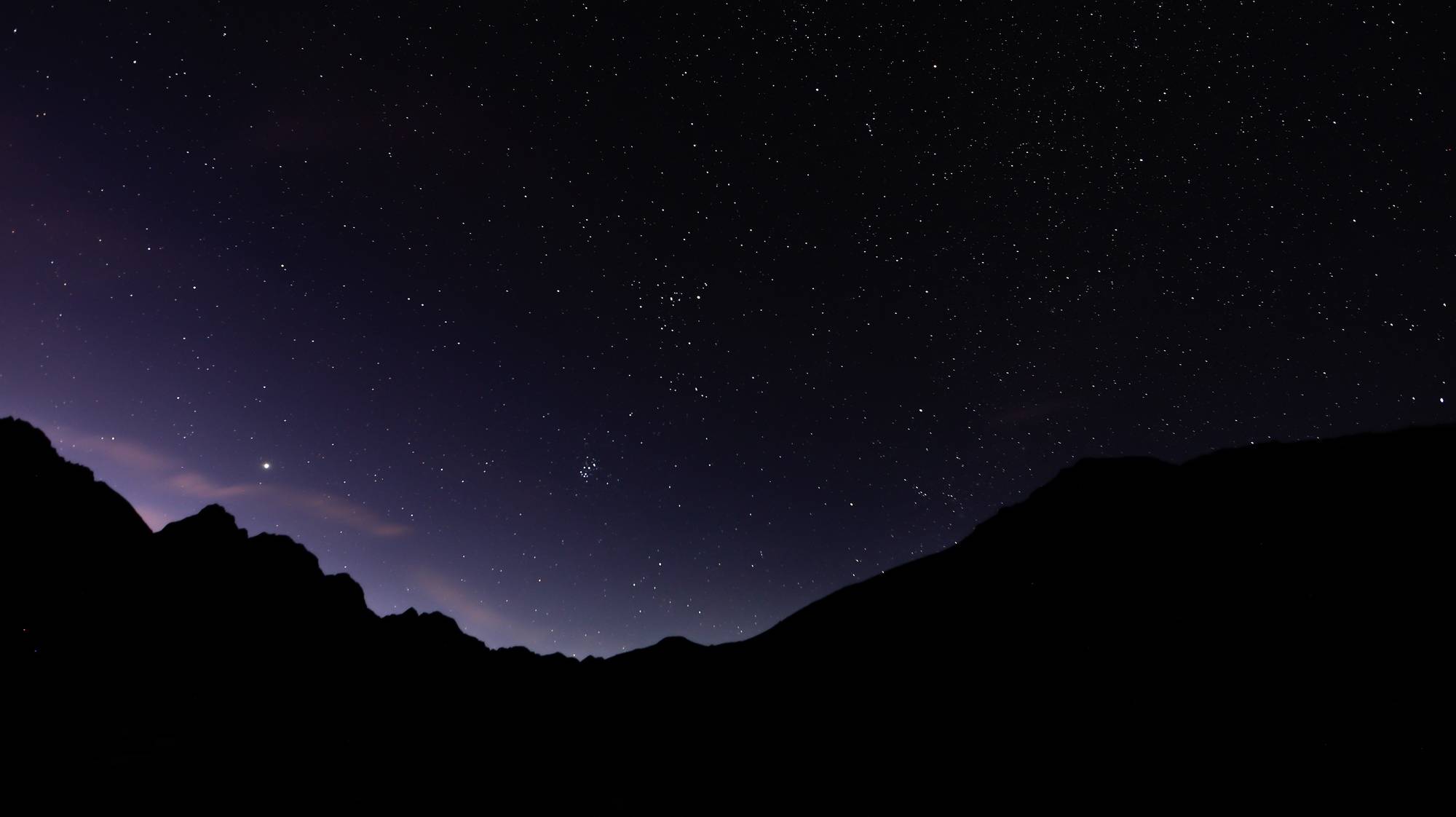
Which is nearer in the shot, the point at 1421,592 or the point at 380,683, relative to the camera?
Answer: the point at 1421,592

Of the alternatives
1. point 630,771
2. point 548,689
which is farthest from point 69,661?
point 630,771

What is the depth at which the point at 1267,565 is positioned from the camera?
74.5ft

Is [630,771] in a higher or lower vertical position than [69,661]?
lower

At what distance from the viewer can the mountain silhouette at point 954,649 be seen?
19000mm

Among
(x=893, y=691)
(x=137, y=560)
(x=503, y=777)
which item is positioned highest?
(x=137, y=560)

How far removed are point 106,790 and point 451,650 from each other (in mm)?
36349

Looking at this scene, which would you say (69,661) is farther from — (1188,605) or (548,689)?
(1188,605)

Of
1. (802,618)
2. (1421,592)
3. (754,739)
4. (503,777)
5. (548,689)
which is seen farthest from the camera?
(548,689)

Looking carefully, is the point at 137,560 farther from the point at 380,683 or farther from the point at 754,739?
the point at 754,739

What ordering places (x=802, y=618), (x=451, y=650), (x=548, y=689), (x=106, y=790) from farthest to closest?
(x=451, y=650) < (x=548, y=689) < (x=802, y=618) < (x=106, y=790)

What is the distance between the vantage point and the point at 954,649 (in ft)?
95.2

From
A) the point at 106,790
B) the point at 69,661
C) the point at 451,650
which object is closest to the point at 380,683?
the point at 451,650

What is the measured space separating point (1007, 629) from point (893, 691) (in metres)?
5.59

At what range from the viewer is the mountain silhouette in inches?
748
